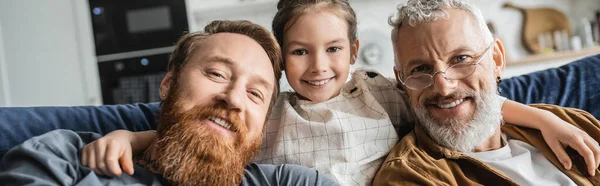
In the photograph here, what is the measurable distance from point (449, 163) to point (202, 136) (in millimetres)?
712

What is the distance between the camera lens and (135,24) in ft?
12.3

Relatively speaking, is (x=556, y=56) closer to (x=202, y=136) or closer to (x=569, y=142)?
(x=569, y=142)

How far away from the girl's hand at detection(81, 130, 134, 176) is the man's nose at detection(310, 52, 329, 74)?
0.59 m

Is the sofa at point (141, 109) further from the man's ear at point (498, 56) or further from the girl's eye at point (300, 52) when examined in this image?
the girl's eye at point (300, 52)

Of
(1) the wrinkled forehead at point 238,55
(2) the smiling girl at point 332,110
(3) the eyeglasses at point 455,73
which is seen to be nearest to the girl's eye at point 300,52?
(2) the smiling girl at point 332,110

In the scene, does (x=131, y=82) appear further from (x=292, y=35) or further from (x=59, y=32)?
(x=292, y=35)

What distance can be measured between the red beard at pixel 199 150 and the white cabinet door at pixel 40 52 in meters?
2.94

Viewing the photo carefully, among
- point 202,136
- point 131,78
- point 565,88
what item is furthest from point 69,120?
point 131,78

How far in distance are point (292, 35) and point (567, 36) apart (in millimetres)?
3473

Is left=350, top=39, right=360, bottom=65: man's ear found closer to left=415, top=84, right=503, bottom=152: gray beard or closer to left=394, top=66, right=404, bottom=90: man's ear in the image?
left=394, top=66, right=404, bottom=90: man's ear

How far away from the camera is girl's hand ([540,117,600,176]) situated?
4.09 ft

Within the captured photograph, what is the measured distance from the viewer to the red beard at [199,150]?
1107 millimetres

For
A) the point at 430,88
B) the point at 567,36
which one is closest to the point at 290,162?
the point at 430,88

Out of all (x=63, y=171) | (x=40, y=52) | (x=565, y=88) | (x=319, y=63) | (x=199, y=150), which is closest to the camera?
(x=63, y=171)
